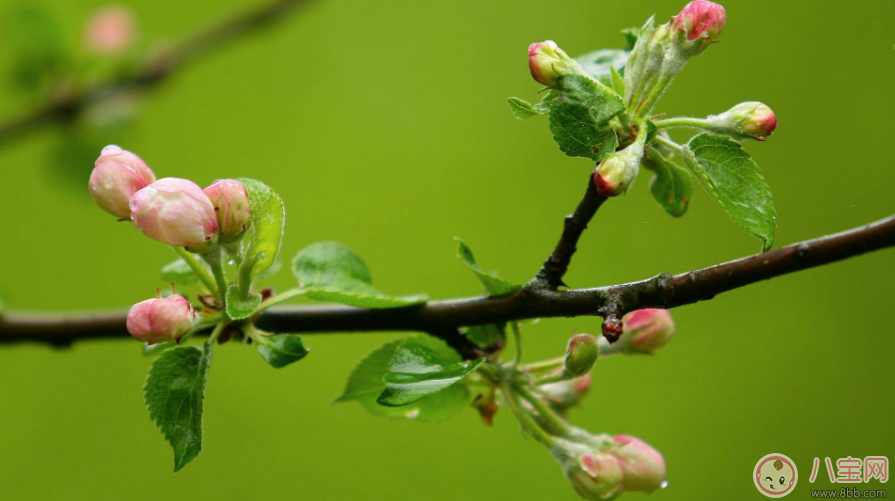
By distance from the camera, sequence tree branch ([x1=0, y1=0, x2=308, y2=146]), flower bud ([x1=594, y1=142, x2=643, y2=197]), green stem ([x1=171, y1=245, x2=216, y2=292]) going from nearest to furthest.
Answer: flower bud ([x1=594, y1=142, x2=643, y2=197]) → green stem ([x1=171, y1=245, x2=216, y2=292]) → tree branch ([x1=0, y1=0, x2=308, y2=146])

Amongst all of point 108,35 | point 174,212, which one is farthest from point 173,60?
point 174,212

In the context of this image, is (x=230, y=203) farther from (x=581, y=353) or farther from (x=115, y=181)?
(x=581, y=353)

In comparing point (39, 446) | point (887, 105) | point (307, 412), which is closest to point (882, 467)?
point (307, 412)

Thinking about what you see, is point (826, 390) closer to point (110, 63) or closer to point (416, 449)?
point (416, 449)

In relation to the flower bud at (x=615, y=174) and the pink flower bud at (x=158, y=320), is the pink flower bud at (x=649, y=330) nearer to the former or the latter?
the flower bud at (x=615, y=174)

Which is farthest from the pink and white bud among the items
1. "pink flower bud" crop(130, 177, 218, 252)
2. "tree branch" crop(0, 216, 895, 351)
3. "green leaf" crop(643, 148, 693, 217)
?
"green leaf" crop(643, 148, 693, 217)

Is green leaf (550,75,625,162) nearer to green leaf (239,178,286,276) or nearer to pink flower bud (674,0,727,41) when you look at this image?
pink flower bud (674,0,727,41)
